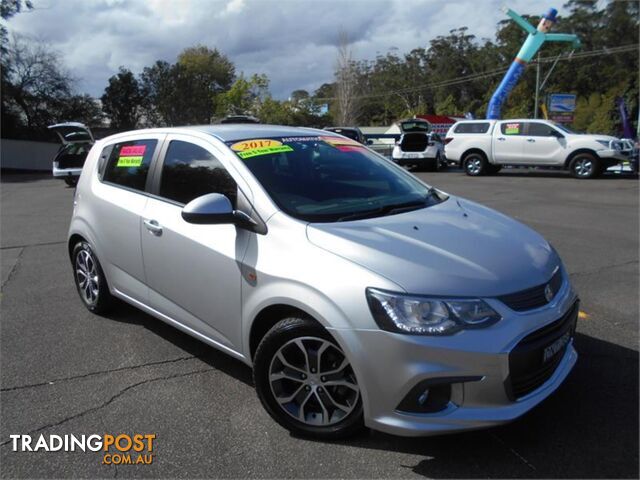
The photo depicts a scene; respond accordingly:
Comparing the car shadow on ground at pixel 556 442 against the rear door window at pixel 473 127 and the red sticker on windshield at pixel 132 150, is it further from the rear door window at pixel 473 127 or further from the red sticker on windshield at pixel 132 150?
the rear door window at pixel 473 127

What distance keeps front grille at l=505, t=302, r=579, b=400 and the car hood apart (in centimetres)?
25

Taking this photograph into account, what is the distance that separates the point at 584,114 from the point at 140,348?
183 ft

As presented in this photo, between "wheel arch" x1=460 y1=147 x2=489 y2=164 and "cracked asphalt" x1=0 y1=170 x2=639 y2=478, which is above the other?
"wheel arch" x1=460 y1=147 x2=489 y2=164

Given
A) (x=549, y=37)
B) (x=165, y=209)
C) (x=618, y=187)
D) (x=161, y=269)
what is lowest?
(x=618, y=187)

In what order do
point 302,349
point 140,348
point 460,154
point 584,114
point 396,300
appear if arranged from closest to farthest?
point 396,300 < point 302,349 < point 140,348 < point 460,154 < point 584,114

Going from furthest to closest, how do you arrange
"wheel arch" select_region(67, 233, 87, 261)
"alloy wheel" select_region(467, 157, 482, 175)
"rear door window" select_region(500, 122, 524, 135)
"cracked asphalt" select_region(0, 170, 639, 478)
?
"alloy wheel" select_region(467, 157, 482, 175), "rear door window" select_region(500, 122, 524, 135), "wheel arch" select_region(67, 233, 87, 261), "cracked asphalt" select_region(0, 170, 639, 478)

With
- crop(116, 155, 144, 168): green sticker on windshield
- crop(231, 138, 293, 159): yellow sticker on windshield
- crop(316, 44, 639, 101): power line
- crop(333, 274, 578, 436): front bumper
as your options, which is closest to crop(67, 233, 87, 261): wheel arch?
crop(116, 155, 144, 168): green sticker on windshield

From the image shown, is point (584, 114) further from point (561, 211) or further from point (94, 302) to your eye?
point (94, 302)

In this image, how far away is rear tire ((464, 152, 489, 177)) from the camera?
62.3 feet

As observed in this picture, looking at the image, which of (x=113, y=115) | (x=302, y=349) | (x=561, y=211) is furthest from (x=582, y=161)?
(x=113, y=115)

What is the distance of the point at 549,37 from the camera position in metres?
31.8

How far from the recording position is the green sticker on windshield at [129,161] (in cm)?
429

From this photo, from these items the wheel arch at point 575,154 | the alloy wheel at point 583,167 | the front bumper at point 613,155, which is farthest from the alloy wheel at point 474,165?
the front bumper at point 613,155

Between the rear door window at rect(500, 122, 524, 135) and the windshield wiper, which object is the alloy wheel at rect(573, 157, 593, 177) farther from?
the windshield wiper
